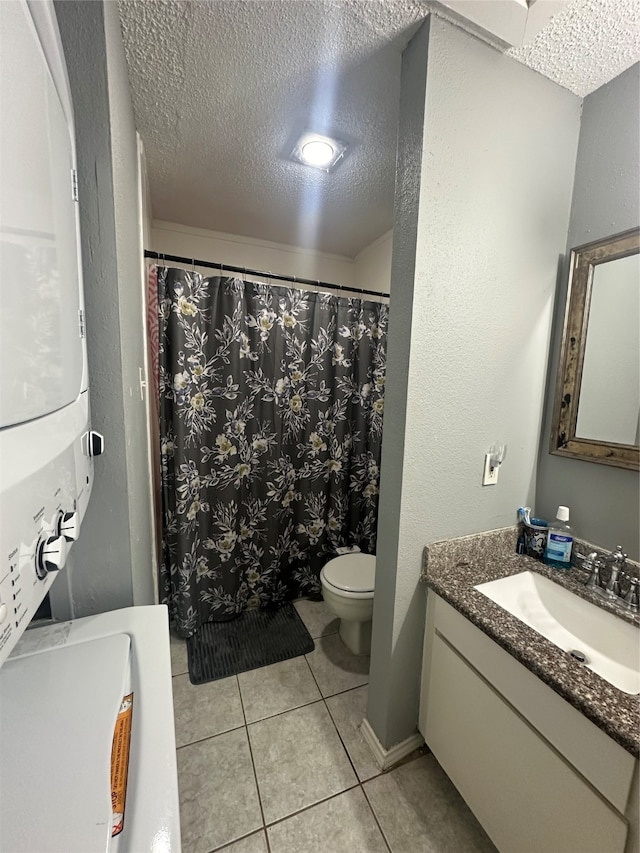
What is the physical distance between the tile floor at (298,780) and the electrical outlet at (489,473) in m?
1.06

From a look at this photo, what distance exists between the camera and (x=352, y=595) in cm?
160

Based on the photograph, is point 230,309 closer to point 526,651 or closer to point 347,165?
point 347,165

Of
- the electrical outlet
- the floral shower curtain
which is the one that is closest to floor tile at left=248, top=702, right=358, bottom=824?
the floral shower curtain

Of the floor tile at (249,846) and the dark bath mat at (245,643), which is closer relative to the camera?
the floor tile at (249,846)

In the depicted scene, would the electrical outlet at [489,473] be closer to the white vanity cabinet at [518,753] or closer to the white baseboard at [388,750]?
the white vanity cabinet at [518,753]

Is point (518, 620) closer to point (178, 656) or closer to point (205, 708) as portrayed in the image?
point (205, 708)

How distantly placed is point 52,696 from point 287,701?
1.17 meters

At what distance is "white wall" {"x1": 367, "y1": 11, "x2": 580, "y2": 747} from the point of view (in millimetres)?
1007

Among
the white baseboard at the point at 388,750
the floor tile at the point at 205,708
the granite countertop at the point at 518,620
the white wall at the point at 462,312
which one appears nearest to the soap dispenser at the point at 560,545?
the granite countertop at the point at 518,620

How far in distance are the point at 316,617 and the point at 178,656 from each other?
748 mm

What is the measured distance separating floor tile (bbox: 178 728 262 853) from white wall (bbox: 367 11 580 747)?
1.62 ft

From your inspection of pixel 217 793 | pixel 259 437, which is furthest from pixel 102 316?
pixel 217 793

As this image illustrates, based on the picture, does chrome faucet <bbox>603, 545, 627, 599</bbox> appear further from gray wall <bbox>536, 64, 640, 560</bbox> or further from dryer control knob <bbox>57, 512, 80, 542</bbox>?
dryer control knob <bbox>57, 512, 80, 542</bbox>

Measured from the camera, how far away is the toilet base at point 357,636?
1703mm
